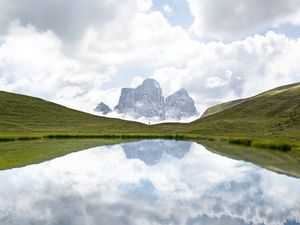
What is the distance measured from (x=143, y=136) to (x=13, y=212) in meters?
115

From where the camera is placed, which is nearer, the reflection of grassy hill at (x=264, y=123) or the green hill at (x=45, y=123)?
the reflection of grassy hill at (x=264, y=123)

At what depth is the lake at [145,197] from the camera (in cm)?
2144

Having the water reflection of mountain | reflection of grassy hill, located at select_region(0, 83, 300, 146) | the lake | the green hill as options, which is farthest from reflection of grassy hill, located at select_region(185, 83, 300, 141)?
the lake

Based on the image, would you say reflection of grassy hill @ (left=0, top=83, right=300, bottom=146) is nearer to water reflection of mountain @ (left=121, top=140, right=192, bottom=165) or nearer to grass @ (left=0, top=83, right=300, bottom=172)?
grass @ (left=0, top=83, right=300, bottom=172)

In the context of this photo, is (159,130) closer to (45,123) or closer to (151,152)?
(45,123)

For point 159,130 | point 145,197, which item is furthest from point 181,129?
point 145,197

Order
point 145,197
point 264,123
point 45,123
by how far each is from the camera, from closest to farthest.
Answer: point 145,197
point 264,123
point 45,123

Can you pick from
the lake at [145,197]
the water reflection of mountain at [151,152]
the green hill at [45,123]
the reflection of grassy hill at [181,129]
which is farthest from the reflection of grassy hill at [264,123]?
the lake at [145,197]

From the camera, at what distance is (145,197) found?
27.7m

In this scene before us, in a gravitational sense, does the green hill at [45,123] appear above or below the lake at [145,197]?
above

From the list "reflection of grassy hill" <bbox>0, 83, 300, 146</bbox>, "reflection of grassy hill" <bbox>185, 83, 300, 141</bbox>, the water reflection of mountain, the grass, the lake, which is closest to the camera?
the lake

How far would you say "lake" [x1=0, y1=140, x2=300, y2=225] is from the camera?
844 inches

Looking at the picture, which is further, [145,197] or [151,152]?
[151,152]

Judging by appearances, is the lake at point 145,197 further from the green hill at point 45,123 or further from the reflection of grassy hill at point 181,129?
the green hill at point 45,123
